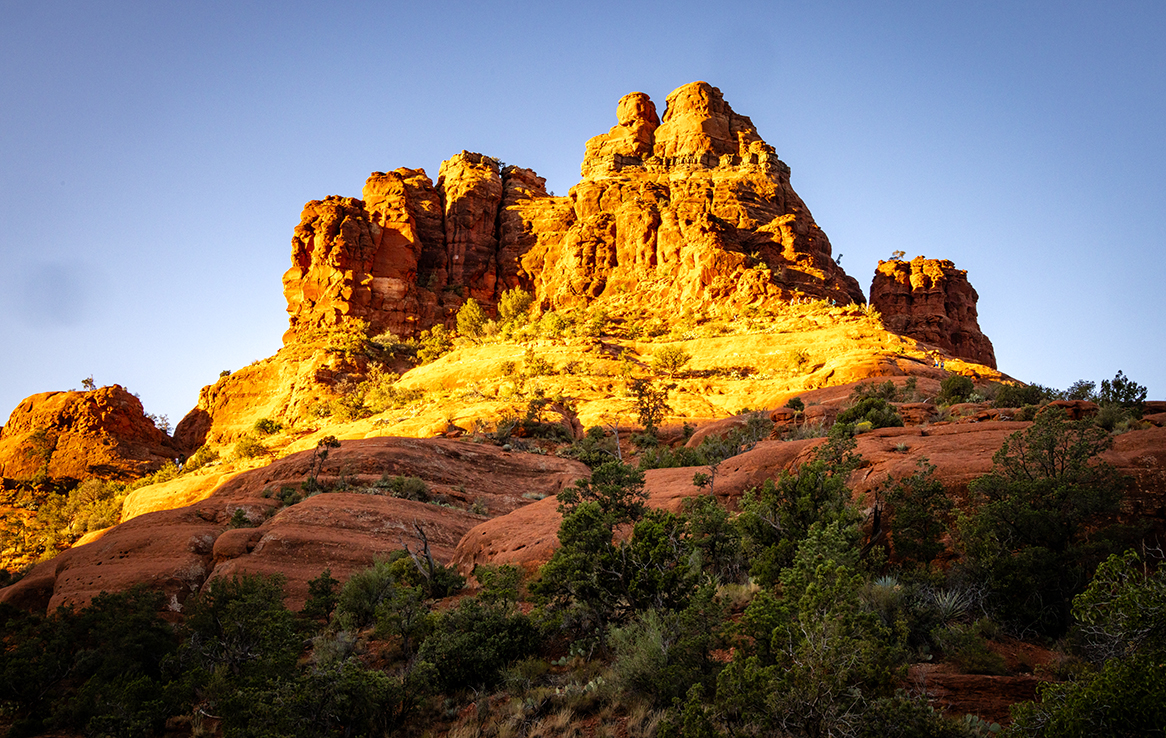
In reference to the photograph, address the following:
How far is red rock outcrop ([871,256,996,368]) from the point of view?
67.1 meters

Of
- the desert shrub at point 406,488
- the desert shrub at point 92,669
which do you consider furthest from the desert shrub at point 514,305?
the desert shrub at point 92,669

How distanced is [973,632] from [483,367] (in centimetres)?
4063

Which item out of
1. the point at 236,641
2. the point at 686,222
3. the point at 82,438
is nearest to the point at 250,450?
the point at 82,438

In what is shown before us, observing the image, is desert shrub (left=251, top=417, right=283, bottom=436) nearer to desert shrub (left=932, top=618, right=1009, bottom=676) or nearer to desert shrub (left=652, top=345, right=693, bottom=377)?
desert shrub (left=652, top=345, right=693, bottom=377)

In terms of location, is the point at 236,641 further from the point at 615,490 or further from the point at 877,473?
the point at 877,473

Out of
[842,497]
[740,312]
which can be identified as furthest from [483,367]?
[842,497]

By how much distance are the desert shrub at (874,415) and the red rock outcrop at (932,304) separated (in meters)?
53.0

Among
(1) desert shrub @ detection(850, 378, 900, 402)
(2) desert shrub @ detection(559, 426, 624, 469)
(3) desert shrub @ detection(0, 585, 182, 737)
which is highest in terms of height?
(1) desert shrub @ detection(850, 378, 900, 402)

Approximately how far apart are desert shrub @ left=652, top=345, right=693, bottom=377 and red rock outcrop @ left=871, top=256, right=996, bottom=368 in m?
35.5

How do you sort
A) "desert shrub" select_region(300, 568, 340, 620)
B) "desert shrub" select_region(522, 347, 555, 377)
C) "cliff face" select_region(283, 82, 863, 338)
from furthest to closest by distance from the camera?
"cliff face" select_region(283, 82, 863, 338) → "desert shrub" select_region(522, 347, 555, 377) → "desert shrub" select_region(300, 568, 340, 620)

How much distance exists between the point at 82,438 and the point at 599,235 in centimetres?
4805

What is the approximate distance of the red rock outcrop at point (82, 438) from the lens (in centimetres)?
4703

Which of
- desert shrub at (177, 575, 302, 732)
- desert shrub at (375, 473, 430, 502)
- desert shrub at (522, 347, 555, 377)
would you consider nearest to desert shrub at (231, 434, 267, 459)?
desert shrub at (522, 347, 555, 377)

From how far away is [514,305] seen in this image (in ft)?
206
